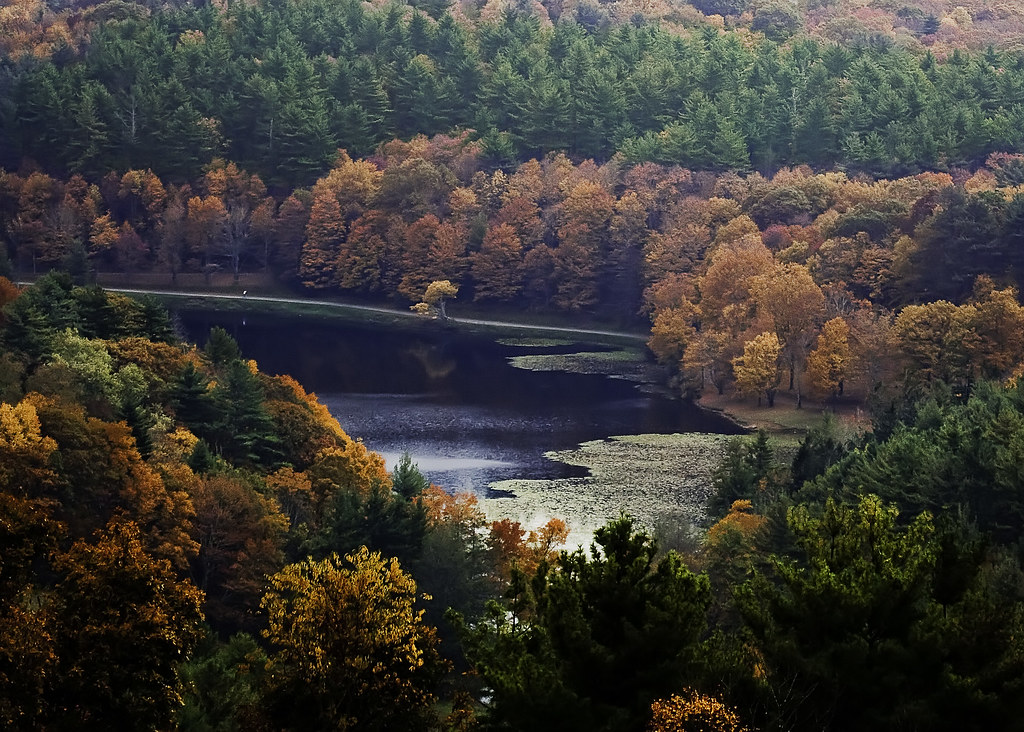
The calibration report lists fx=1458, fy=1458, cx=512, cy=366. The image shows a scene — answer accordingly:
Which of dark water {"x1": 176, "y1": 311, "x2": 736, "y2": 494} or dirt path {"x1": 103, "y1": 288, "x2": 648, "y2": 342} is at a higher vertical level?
dirt path {"x1": 103, "y1": 288, "x2": 648, "y2": 342}

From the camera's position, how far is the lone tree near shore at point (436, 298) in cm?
12375

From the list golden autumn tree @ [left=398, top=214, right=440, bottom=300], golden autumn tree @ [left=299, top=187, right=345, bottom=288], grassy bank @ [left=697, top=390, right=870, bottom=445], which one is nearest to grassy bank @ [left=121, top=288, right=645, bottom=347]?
golden autumn tree @ [left=398, top=214, right=440, bottom=300]

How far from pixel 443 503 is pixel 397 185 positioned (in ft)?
273

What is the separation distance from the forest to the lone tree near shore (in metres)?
0.61

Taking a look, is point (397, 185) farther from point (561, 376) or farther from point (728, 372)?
point (728, 372)

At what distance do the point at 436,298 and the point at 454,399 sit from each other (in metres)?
35.9

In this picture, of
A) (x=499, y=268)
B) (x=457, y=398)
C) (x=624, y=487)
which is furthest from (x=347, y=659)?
(x=499, y=268)

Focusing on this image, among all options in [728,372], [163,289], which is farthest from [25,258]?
[728,372]

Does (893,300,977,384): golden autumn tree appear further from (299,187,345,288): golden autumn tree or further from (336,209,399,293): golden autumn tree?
(299,187,345,288): golden autumn tree

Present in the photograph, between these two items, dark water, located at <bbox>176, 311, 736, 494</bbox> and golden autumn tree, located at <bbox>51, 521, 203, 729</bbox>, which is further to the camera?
dark water, located at <bbox>176, 311, 736, 494</bbox>

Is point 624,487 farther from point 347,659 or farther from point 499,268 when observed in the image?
point 499,268

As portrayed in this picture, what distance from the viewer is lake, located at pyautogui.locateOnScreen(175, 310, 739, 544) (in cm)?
7350

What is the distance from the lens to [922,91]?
440 ft

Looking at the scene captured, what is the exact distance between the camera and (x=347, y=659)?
23594mm
